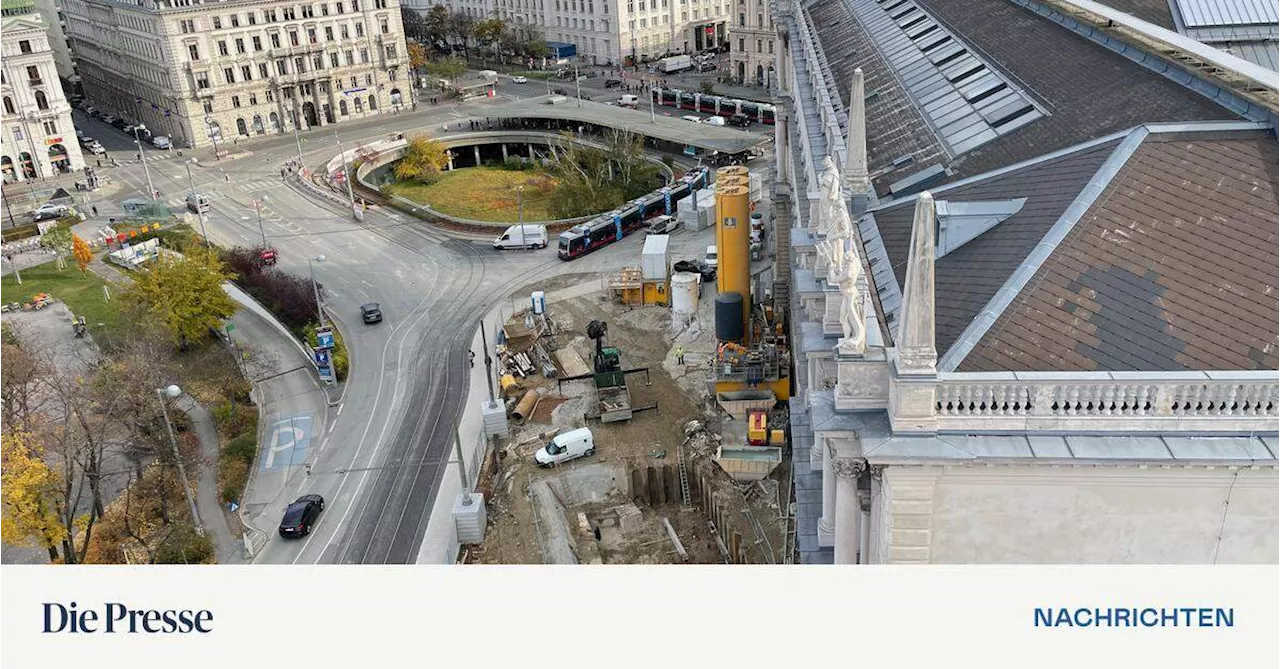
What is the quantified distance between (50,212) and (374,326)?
53211 millimetres

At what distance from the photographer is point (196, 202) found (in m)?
95.2

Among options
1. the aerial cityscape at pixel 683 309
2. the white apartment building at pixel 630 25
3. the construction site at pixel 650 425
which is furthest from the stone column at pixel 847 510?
the white apartment building at pixel 630 25

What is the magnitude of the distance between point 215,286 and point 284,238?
24278 millimetres

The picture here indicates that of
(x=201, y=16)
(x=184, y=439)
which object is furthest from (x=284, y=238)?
(x=201, y=16)

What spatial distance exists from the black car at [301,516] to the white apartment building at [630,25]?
12840 centimetres

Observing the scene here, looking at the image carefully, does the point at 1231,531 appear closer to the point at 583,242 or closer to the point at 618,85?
the point at 583,242

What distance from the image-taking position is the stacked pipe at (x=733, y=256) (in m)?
56.4

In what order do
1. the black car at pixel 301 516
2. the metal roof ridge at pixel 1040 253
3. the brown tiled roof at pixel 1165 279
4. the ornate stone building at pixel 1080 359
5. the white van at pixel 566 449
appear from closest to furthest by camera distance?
the ornate stone building at pixel 1080 359 < the brown tiled roof at pixel 1165 279 < the metal roof ridge at pixel 1040 253 < the black car at pixel 301 516 < the white van at pixel 566 449

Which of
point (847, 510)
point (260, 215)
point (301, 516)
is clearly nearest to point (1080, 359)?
point (847, 510)

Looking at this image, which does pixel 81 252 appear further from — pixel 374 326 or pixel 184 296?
pixel 374 326

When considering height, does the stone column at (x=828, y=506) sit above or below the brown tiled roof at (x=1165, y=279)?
below

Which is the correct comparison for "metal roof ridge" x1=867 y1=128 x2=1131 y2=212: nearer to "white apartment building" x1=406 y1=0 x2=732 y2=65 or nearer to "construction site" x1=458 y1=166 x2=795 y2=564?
"construction site" x1=458 y1=166 x2=795 y2=564

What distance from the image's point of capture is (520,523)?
44344mm

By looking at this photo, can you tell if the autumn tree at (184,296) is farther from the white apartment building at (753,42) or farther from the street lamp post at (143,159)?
the white apartment building at (753,42)
